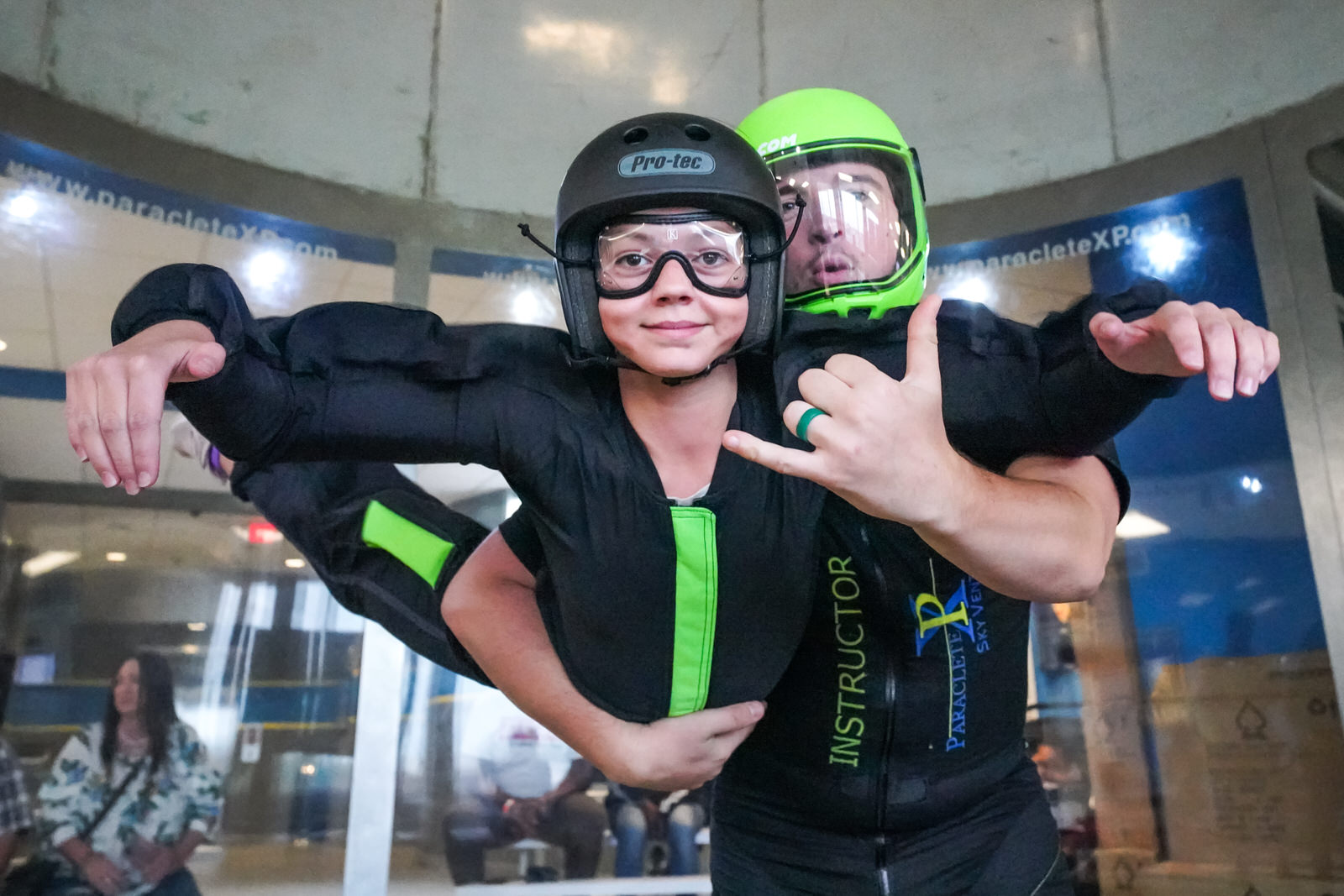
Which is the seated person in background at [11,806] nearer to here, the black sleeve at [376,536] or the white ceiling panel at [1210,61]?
the black sleeve at [376,536]

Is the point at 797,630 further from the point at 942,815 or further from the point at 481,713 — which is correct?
the point at 481,713

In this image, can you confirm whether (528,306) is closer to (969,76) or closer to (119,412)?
(969,76)

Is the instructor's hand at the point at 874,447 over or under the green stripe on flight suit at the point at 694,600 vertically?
over

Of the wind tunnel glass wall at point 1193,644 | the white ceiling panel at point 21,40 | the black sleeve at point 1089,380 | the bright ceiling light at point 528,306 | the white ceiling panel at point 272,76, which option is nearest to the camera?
the black sleeve at point 1089,380

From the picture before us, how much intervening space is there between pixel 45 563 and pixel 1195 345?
11.5 feet

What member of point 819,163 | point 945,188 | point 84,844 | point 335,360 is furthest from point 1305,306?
point 84,844

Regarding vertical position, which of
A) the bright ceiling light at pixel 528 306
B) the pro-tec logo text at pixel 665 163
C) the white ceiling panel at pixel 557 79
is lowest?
the pro-tec logo text at pixel 665 163

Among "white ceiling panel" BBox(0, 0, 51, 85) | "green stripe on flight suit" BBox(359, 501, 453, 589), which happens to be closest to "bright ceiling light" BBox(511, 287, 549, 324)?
"green stripe on flight suit" BBox(359, 501, 453, 589)

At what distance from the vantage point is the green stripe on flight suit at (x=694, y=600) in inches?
51.8

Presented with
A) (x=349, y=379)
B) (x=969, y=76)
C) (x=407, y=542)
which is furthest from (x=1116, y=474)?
(x=969, y=76)

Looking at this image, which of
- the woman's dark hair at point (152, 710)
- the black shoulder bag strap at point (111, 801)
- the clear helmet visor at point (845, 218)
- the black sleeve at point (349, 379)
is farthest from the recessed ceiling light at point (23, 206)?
the clear helmet visor at point (845, 218)

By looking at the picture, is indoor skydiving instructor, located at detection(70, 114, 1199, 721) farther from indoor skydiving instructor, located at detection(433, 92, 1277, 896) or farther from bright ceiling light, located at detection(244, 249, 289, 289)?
bright ceiling light, located at detection(244, 249, 289, 289)

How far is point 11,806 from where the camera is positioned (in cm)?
297

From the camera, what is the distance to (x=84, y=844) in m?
3.06
